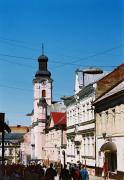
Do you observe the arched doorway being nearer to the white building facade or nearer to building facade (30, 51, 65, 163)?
the white building facade

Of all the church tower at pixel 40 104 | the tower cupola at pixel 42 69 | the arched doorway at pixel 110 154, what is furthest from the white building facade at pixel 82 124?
the tower cupola at pixel 42 69

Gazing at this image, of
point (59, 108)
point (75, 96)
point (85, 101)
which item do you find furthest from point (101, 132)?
point (59, 108)

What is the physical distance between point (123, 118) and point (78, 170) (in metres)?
13.6

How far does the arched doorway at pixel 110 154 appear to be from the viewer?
36156 mm

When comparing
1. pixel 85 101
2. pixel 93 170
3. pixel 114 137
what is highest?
pixel 85 101

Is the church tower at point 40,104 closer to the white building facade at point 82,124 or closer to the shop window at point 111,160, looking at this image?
the white building facade at point 82,124

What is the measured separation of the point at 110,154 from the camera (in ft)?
124

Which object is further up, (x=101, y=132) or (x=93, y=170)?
(x=101, y=132)

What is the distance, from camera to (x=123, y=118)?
3384 centimetres

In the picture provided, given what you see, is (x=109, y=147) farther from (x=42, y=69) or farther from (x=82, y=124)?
(x=42, y=69)

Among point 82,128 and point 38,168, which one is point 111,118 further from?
point 38,168

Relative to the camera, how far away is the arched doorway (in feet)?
119

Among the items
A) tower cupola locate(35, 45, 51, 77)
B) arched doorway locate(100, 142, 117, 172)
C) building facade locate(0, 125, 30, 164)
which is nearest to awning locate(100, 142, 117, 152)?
arched doorway locate(100, 142, 117, 172)

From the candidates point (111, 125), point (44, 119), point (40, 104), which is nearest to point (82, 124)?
point (111, 125)
